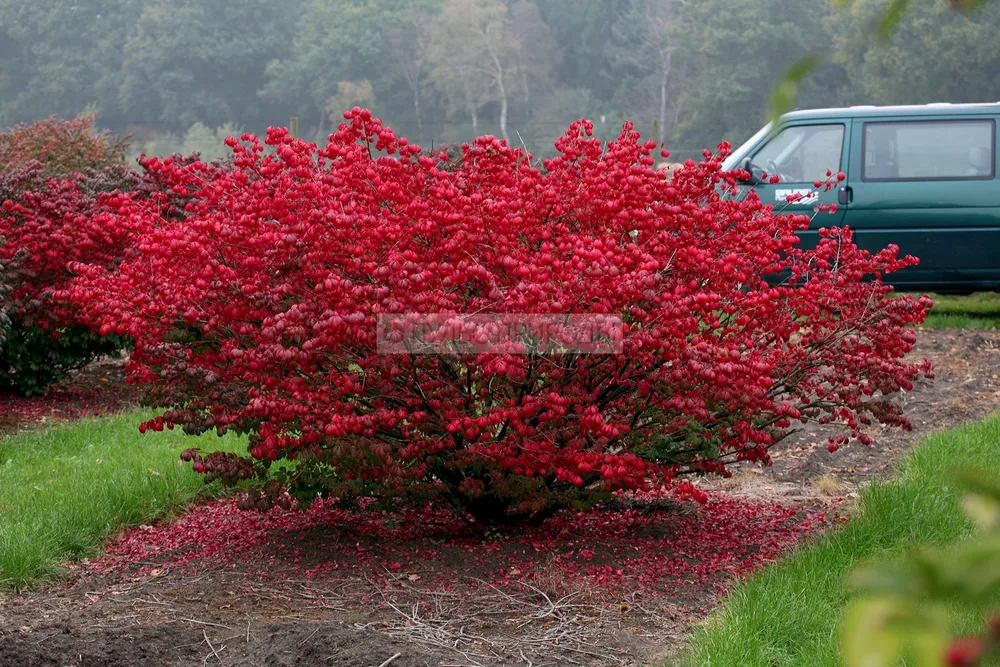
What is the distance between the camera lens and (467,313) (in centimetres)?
431

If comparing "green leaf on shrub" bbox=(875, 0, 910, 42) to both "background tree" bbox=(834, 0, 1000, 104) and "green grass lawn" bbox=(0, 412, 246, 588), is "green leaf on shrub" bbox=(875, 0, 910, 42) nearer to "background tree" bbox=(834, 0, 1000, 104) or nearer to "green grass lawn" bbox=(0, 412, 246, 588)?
"green grass lawn" bbox=(0, 412, 246, 588)

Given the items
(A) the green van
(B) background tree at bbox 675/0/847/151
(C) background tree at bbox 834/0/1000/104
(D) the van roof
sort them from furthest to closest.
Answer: (B) background tree at bbox 675/0/847/151 < (C) background tree at bbox 834/0/1000/104 < (D) the van roof < (A) the green van

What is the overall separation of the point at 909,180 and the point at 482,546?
705 centimetres

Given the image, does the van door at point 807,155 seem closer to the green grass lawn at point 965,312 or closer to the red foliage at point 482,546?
the green grass lawn at point 965,312

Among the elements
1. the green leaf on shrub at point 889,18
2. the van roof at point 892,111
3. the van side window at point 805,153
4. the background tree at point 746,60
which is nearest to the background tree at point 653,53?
Result: the background tree at point 746,60

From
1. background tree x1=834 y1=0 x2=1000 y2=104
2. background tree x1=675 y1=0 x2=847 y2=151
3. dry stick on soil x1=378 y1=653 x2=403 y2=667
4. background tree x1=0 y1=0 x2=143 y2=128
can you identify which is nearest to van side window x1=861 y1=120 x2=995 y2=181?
dry stick on soil x1=378 y1=653 x2=403 y2=667

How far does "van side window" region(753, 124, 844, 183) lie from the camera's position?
10.6 metres

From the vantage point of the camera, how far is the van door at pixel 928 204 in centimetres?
1032

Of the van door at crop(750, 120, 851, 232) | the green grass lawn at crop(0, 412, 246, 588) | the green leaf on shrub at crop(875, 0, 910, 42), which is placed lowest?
the green grass lawn at crop(0, 412, 246, 588)

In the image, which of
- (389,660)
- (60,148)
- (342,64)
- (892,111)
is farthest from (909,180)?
(342,64)

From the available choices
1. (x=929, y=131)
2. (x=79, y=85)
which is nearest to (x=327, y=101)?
(x=79, y=85)

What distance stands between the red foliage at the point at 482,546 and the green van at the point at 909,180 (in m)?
5.14

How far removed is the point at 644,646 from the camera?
13.0ft

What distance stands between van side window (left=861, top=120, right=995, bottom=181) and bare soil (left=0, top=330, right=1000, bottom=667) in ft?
23.3
